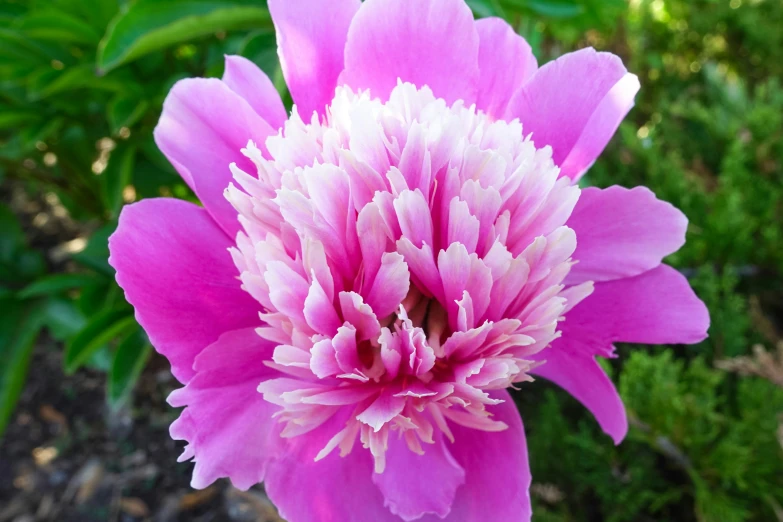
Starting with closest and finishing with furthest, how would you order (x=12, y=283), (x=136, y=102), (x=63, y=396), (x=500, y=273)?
1. (x=500, y=273)
2. (x=136, y=102)
3. (x=12, y=283)
4. (x=63, y=396)

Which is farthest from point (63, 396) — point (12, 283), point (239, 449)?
point (239, 449)

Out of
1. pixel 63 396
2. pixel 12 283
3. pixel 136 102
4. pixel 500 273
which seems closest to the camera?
pixel 500 273

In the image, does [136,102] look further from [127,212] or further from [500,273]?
[500,273]

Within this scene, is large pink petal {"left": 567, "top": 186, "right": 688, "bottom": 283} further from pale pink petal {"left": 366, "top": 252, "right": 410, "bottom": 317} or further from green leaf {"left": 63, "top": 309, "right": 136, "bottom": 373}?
green leaf {"left": 63, "top": 309, "right": 136, "bottom": 373}

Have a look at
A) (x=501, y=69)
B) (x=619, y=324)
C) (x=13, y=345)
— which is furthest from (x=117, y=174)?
(x=619, y=324)

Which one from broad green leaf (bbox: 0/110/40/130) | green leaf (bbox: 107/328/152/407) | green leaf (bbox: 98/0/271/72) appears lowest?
green leaf (bbox: 107/328/152/407)

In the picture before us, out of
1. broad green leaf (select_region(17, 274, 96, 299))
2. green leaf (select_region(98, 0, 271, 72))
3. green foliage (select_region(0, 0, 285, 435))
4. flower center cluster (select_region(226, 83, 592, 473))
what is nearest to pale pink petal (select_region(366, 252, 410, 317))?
flower center cluster (select_region(226, 83, 592, 473))

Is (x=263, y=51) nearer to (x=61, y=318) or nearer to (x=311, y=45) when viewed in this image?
(x=311, y=45)
